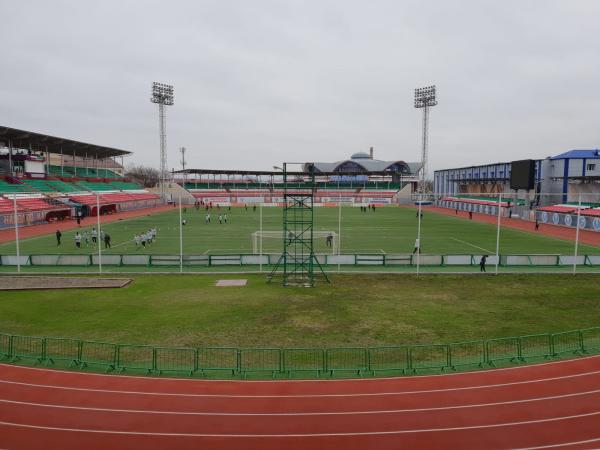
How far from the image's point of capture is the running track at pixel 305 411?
1012cm

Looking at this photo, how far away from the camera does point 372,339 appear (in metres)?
16.6

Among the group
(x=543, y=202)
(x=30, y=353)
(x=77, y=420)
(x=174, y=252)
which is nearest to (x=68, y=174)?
(x=174, y=252)

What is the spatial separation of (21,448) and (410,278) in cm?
2247

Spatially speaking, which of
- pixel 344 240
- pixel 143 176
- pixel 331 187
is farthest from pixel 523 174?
pixel 143 176

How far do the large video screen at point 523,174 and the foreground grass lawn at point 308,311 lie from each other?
3326cm

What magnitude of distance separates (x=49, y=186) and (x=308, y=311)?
6439 cm

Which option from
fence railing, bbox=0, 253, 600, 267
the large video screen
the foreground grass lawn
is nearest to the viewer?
the foreground grass lawn

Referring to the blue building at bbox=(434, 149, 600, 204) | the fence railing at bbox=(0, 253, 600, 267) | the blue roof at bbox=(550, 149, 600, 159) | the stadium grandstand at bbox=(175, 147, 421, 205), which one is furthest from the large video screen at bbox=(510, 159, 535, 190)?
the stadium grandstand at bbox=(175, 147, 421, 205)

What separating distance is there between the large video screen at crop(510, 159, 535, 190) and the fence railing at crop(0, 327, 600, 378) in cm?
4554

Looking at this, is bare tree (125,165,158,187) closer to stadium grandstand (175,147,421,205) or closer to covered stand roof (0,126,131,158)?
stadium grandstand (175,147,421,205)

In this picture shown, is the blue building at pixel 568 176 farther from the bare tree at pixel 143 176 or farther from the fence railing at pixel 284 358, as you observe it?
the bare tree at pixel 143 176

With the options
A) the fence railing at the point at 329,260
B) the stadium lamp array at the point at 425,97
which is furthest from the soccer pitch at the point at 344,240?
the stadium lamp array at the point at 425,97

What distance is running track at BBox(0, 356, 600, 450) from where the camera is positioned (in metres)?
10.1

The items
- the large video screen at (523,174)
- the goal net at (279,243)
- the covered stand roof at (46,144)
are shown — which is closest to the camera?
the goal net at (279,243)
